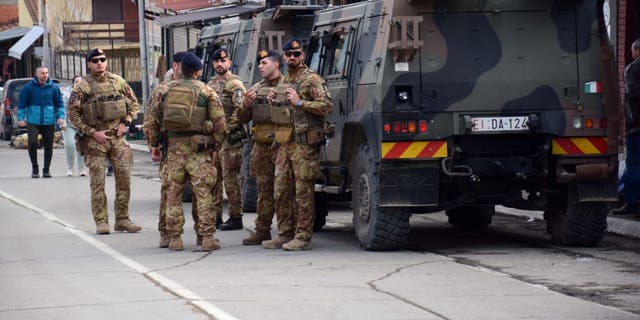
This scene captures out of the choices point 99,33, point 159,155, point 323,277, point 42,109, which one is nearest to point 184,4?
point 42,109

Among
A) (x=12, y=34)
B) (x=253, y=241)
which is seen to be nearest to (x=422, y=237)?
(x=253, y=241)

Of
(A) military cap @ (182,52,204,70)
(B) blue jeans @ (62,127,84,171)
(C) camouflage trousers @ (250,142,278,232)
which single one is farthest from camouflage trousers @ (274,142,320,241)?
(B) blue jeans @ (62,127,84,171)

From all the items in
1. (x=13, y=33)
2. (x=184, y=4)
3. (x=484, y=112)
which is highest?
(x=13, y=33)

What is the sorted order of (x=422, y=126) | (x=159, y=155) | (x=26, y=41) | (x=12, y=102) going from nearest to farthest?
(x=422, y=126), (x=159, y=155), (x=12, y=102), (x=26, y=41)

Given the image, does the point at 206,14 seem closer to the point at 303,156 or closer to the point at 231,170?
the point at 231,170

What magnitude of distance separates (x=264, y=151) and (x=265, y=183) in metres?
0.30

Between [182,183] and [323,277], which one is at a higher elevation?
[182,183]

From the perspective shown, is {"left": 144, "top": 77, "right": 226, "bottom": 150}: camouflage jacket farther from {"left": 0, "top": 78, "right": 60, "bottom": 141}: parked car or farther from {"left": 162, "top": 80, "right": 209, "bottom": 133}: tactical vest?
{"left": 0, "top": 78, "right": 60, "bottom": 141}: parked car

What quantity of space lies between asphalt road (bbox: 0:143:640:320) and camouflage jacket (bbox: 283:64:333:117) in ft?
4.16

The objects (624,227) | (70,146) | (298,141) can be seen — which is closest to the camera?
(298,141)

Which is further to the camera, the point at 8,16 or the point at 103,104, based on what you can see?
the point at 8,16

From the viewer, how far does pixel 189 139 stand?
1330cm

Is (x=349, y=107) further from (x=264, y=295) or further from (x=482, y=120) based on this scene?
(x=264, y=295)

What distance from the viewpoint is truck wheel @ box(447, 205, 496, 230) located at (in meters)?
15.2
